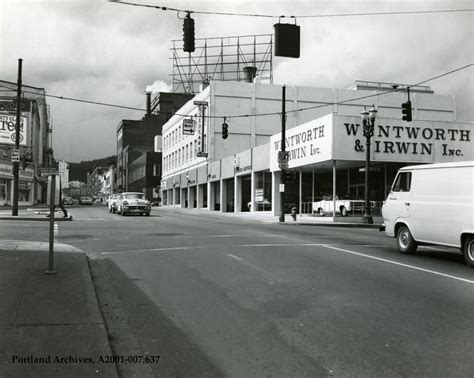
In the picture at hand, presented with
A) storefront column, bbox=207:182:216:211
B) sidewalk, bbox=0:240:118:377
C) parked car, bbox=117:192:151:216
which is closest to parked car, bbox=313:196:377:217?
parked car, bbox=117:192:151:216

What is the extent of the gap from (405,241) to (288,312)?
7.05 m

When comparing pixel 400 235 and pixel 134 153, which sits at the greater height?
pixel 134 153

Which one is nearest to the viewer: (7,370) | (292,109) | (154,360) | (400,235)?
(7,370)

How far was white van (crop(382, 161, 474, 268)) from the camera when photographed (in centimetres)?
1075

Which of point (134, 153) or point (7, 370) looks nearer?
point (7, 370)

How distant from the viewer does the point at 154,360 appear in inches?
194

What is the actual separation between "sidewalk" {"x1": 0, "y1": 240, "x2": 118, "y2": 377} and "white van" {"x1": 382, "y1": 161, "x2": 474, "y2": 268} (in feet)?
24.5

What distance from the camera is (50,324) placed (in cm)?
574

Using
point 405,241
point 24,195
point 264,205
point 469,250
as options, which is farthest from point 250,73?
point 469,250

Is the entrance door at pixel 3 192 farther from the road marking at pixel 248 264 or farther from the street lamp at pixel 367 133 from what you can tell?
the road marking at pixel 248 264

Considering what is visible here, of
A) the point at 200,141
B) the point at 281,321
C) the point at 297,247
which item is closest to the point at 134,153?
the point at 200,141

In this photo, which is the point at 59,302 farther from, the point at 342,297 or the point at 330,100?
the point at 330,100

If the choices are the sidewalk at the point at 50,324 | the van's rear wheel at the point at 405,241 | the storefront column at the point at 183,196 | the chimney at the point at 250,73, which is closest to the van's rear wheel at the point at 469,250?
the van's rear wheel at the point at 405,241

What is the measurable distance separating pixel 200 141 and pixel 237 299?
5099cm
